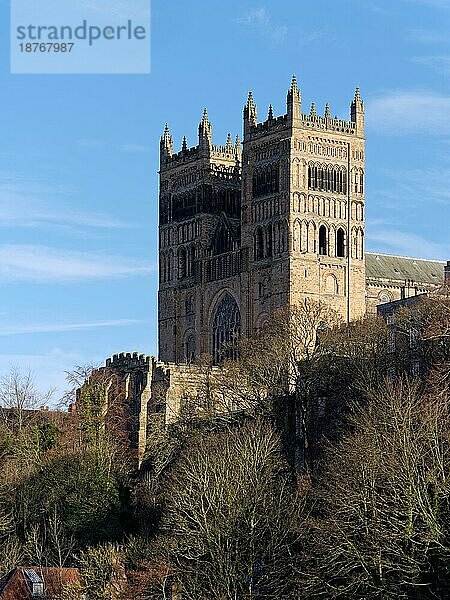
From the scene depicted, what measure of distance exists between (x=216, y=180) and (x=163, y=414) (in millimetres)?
43615

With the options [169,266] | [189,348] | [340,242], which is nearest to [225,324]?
[189,348]

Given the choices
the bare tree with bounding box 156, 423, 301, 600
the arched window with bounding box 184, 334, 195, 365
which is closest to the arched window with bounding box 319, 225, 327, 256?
the arched window with bounding box 184, 334, 195, 365

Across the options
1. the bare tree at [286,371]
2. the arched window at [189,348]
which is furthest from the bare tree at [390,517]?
the arched window at [189,348]

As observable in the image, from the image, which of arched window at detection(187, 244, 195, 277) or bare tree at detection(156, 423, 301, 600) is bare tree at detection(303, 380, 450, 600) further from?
arched window at detection(187, 244, 195, 277)

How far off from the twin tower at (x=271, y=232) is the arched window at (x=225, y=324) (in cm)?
15

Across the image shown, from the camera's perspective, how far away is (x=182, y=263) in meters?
177

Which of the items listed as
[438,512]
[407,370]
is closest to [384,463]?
[438,512]

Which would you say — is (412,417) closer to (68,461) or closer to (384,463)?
(384,463)

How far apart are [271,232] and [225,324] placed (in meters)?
10.2

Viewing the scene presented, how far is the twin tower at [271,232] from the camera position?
16025 cm

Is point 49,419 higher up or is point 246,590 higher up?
point 49,419

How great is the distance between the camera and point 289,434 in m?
115

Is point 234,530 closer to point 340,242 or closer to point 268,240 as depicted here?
point 268,240

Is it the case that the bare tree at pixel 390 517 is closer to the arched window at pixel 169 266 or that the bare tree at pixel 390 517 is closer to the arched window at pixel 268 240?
the arched window at pixel 268 240
